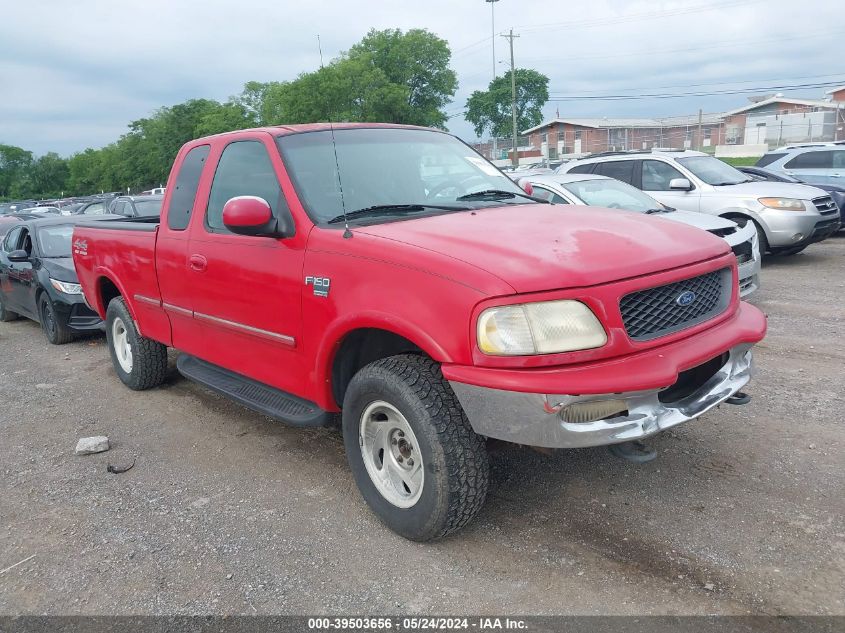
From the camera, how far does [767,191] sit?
10.0 meters

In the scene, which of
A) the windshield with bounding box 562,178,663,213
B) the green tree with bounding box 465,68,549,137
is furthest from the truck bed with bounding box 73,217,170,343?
the green tree with bounding box 465,68,549,137

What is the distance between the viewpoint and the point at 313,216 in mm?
3676

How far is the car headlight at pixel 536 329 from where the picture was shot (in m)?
2.78

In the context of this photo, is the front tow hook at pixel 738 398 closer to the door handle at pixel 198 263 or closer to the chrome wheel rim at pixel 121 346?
the door handle at pixel 198 263

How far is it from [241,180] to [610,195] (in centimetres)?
543

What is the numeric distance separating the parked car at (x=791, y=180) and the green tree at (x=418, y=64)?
5948 centimetres

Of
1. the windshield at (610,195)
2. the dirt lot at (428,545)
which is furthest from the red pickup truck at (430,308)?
the windshield at (610,195)

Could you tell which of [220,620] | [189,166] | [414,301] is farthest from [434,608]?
[189,166]

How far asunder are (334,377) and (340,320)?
43cm

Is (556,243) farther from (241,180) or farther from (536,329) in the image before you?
(241,180)

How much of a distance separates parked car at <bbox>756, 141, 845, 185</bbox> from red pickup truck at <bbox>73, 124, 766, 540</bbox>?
11.6 metres

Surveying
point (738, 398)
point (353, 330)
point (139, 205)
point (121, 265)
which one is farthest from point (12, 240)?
point (738, 398)

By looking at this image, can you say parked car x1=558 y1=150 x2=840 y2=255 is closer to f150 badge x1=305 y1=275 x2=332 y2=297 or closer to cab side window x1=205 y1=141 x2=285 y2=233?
cab side window x1=205 y1=141 x2=285 y2=233

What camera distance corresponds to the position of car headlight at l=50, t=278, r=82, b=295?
798 centimetres
